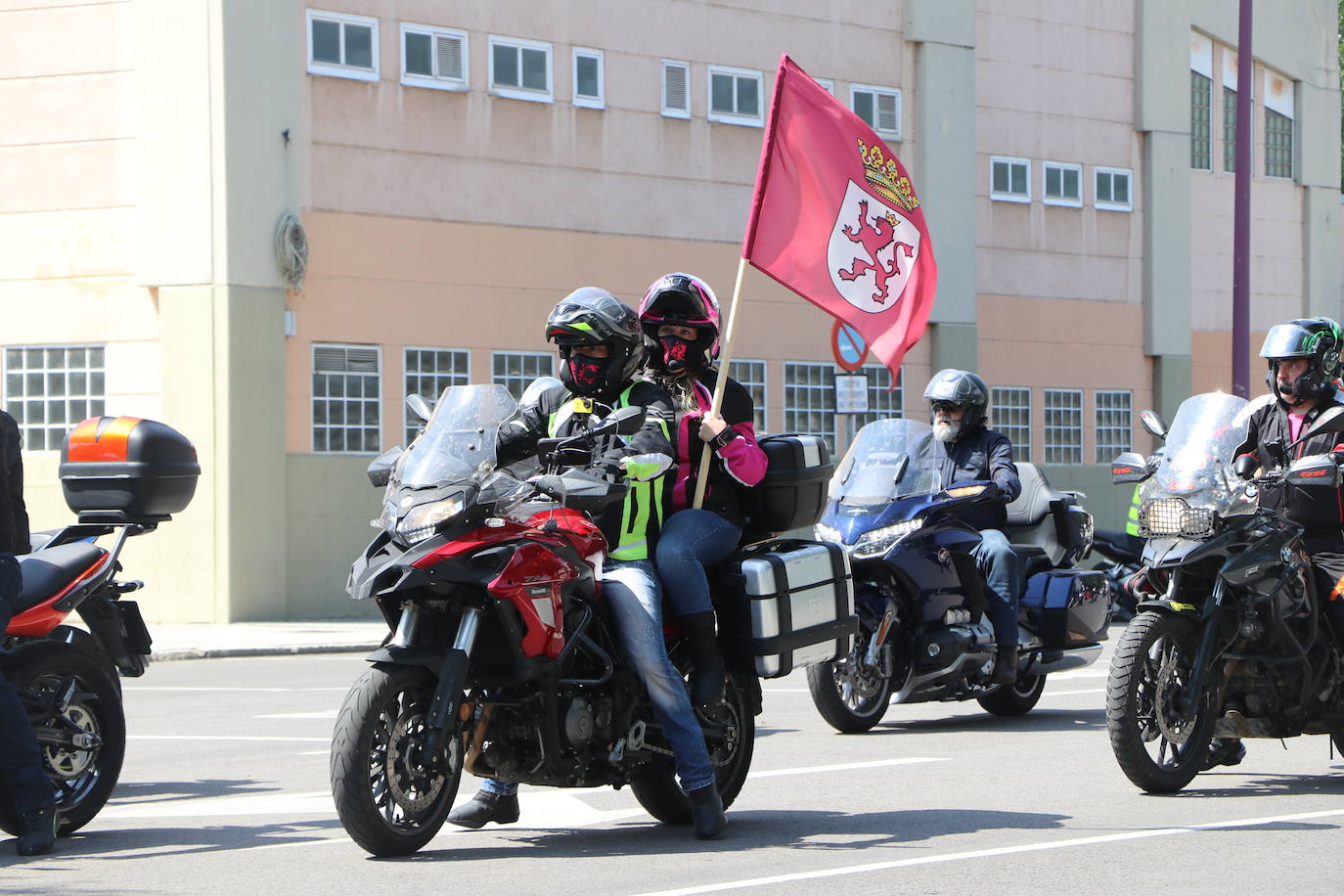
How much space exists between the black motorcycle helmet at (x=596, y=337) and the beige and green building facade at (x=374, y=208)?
14.0 meters

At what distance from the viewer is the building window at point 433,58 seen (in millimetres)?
22766

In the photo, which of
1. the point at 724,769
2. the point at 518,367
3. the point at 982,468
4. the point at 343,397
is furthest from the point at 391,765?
the point at 518,367

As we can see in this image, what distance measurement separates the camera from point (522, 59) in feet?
78.1

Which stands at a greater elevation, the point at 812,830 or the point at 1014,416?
the point at 1014,416

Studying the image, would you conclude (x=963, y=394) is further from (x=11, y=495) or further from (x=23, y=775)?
A: (x=23, y=775)

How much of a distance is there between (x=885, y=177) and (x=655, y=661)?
2.72 metres

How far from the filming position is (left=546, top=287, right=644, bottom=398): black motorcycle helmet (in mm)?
7703

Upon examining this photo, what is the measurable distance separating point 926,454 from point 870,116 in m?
16.7

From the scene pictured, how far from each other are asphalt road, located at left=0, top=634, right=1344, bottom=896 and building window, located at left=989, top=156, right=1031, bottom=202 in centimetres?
1908

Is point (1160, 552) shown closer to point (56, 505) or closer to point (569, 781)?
point (569, 781)

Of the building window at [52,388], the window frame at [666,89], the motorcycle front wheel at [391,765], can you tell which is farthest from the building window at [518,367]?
the motorcycle front wheel at [391,765]

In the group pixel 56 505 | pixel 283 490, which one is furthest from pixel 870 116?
pixel 56 505

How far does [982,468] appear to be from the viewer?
40.6 ft

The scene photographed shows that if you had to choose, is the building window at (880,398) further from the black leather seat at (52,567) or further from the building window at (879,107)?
the black leather seat at (52,567)
